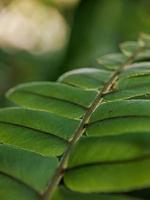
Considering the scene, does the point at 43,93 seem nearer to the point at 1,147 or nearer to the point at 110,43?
the point at 1,147

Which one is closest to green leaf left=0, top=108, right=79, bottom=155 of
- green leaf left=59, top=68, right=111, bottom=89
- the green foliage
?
the green foliage

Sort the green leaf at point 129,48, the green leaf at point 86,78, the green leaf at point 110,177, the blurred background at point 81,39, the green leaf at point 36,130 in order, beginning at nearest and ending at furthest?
1. the green leaf at point 110,177
2. the green leaf at point 36,130
3. the green leaf at point 86,78
4. the green leaf at point 129,48
5. the blurred background at point 81,39

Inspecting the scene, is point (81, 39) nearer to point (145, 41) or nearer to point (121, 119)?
point (145, 41)

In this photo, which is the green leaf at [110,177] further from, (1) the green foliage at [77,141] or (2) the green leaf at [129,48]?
(2) the green leaf at [129,48]

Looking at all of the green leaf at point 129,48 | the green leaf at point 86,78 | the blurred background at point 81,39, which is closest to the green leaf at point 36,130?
the green leaf at point 86,78

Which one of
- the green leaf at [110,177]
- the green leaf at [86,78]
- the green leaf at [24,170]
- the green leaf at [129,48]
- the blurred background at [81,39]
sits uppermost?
the green leaf at [110,177]

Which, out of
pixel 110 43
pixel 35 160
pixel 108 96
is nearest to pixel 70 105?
pixel 108 96

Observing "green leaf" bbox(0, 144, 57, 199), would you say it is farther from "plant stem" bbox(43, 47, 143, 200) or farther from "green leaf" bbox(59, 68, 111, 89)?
"green leaf" bbox(59, 68, 111, 89)
